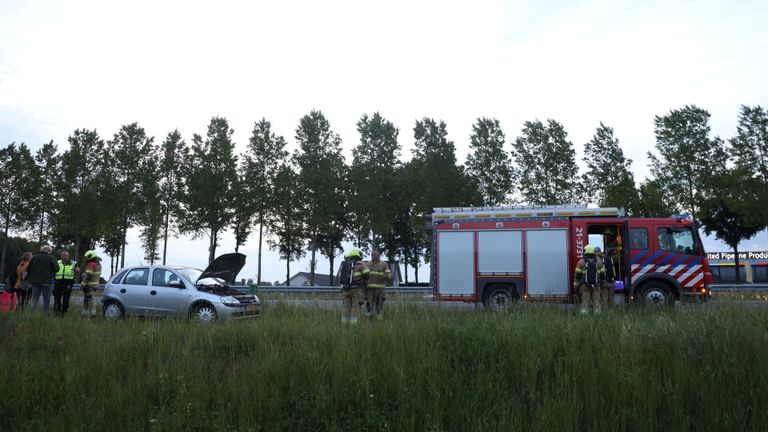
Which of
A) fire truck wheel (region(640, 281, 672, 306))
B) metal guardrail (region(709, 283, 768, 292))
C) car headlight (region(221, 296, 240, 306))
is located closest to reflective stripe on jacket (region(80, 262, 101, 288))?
car headlight (region(221, 296, 240, 306))

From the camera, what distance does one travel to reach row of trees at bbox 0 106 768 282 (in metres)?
33.0

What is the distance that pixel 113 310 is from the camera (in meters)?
12.1

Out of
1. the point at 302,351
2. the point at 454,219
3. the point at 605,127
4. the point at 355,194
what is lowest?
the point at 302,351

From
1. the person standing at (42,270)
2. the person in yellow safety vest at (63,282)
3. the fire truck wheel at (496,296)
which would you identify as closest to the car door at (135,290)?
the person in yellow safety vest at (63,282)

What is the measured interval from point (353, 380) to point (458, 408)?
3.84 feet

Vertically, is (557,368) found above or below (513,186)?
below

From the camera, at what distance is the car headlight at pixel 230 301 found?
36.5ft

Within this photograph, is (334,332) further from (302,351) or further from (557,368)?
(557,368)

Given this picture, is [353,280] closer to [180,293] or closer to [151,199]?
[180,293]

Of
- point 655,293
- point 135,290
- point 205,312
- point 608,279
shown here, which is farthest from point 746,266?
point 135,290

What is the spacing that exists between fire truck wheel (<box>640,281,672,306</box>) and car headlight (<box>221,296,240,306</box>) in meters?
10.2

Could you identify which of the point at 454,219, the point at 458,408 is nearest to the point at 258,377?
the point at 458,408

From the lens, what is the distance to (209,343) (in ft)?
23.2

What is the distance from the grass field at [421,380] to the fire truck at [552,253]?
649cm
